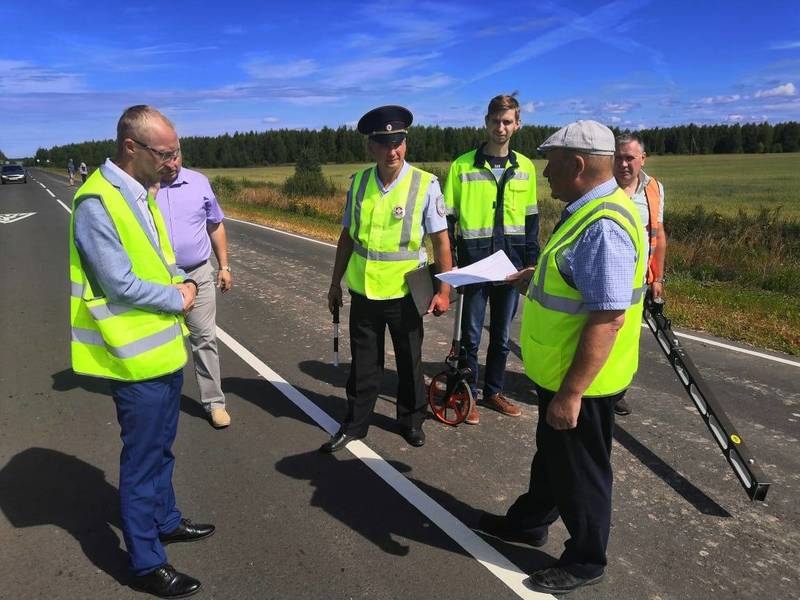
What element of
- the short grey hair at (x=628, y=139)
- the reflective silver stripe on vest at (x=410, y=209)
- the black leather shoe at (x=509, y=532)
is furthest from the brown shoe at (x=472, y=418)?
the short grey hair at (x=628, y=139)

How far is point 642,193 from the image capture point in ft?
14.1

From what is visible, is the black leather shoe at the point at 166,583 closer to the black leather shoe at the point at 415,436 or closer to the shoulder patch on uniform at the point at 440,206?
the black leather shoe at the point at 415,436

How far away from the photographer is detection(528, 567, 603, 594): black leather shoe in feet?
8.39

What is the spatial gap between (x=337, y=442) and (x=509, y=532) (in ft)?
4.61

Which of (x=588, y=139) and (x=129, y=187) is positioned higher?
(x=588, y=139)

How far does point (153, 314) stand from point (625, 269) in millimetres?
1924

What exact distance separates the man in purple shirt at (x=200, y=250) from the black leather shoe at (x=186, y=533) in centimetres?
132

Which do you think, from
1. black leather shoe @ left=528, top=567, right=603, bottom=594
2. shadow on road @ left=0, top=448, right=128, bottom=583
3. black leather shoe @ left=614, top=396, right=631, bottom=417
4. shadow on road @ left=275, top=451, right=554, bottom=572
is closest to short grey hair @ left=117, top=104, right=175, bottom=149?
shadow on road @ left=0, top=448, right=128, bottom=583

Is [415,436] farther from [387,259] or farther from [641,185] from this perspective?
[641,185]

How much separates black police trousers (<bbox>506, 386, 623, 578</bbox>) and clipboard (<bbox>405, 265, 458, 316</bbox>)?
1364mm

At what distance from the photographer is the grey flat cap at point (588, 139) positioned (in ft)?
7.09

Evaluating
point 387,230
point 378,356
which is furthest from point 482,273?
point 378,356

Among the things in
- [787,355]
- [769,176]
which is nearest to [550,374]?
[787,355]

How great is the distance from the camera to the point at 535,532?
2.89 metres
